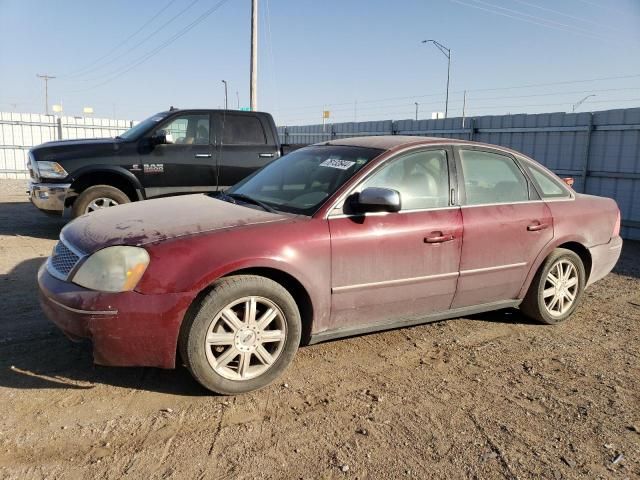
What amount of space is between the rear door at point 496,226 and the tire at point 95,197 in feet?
17.3

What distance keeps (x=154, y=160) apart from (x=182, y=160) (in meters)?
0.42

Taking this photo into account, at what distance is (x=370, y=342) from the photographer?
429cm

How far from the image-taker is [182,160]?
8.13 meters

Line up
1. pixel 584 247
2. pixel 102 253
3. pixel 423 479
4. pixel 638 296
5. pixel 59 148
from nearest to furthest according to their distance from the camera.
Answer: pixel 423 479, pixel 102 253, pixel 584 247, pixel 638 296, pixel 59 148

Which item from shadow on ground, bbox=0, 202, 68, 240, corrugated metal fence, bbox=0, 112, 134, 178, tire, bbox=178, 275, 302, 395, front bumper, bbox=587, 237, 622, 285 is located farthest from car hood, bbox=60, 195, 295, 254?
corrugated metal fence, bbox=0, 112, 134, 178

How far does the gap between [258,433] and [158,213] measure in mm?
1720

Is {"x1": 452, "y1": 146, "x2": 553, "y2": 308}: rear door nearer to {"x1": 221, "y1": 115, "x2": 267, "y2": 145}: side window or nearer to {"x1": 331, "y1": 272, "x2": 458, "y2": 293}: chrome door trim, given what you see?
{"x1": 331, "y1": 272, "x2": 458, "y2": 293}: chrome door trim

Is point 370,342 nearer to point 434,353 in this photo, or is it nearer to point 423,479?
point 434,353

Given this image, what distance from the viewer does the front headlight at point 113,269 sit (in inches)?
120

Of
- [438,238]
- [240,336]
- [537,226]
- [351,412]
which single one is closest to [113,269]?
[240,336]

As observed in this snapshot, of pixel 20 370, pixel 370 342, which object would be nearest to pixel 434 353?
pixel 370 342

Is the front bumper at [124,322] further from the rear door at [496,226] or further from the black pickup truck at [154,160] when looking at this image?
the black pickup truck at [154,160]

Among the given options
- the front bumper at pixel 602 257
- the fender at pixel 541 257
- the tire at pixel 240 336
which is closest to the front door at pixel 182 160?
the tire at pixel 240 336

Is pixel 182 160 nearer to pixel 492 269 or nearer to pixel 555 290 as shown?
pixel 492 269
